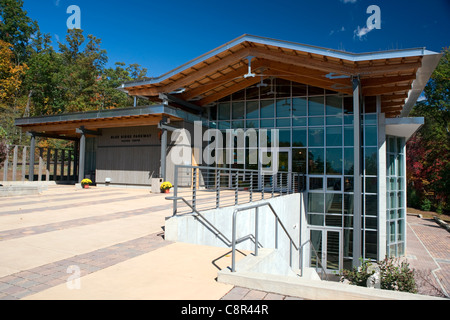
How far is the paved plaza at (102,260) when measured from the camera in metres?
3.33

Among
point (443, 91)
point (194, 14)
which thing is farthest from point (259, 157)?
point (443, 91)

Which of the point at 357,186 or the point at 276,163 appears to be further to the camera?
the point at 276,163

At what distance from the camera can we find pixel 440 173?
31.5m

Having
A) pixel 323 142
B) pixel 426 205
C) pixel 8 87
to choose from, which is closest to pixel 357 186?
pixel 323 142

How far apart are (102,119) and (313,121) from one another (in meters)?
11.9

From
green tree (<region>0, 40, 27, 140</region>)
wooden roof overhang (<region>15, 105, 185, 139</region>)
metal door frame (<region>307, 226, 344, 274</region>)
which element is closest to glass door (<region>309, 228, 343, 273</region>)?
metal door frame (<region>307, 226, 344, 274</region>)

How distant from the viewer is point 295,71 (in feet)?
46.9

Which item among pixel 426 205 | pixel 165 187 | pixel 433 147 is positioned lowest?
pixel 426 205

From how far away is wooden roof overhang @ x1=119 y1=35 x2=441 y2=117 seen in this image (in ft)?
38.0

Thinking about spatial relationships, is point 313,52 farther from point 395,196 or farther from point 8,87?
point 8,87

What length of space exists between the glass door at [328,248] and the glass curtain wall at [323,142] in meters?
0.29

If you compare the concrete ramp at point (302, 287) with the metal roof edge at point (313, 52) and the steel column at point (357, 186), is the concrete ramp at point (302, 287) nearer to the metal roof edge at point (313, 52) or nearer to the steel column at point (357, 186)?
the steel column at point (357, 186)

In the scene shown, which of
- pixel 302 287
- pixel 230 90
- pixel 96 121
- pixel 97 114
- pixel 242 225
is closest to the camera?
pixel 302 287
